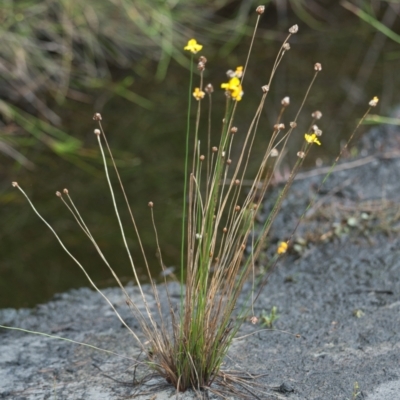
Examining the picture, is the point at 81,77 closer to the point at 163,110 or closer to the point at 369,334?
the point at 163,110

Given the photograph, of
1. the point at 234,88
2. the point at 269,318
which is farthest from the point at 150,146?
the point at 234,88

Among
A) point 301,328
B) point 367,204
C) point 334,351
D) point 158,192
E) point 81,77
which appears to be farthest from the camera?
point 81,77

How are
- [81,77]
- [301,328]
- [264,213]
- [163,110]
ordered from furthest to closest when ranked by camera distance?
[81,77] → [163,110] → [264,213] → [301,328]

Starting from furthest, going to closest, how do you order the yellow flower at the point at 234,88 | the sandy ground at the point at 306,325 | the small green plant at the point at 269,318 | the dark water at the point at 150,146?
the dark water at the point at 150,146, the small green plant at the point at 269,318, the sandy ground at the point at 306,325, the yellow flower at the point at 234,88

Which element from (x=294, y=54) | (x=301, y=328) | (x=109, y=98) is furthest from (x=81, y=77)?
(x=301, y=328)

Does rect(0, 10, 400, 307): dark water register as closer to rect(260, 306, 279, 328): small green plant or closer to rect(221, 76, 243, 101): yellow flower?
rect(260, 306, 279, 328): small green plant

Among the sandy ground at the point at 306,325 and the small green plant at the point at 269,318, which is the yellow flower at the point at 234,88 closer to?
the sandy ground at the point at 306,325

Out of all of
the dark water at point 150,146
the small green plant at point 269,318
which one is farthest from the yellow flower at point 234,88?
the dark water at point 150,146

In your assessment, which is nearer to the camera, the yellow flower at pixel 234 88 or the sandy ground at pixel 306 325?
the yellow flower at pixel 234 88

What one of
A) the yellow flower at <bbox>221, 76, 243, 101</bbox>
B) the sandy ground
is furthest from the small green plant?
the yellow flower at <bbox>221, 76, 243, 101</bbox>
